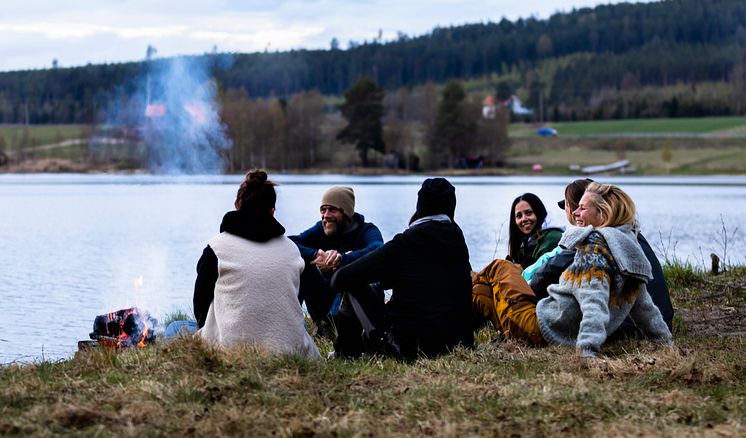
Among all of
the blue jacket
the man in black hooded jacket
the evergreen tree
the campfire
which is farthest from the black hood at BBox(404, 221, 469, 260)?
the evergreen tree

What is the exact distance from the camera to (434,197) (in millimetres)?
7324

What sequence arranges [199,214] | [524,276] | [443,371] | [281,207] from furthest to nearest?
[281,207], [199,214], [524,276], [443,371]

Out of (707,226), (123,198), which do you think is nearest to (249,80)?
(123,198)

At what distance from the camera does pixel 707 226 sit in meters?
30.3

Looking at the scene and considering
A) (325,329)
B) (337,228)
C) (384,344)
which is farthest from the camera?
(325,329)

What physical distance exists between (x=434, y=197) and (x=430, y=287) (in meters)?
0.61

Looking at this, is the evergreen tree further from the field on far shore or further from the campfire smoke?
the campfire smoke

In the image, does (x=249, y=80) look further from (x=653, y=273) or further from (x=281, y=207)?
(x=653, y=273)

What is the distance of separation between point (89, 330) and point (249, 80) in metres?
143

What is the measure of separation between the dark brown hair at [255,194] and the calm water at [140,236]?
303 cm

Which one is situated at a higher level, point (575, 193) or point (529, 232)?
point (575, 193)

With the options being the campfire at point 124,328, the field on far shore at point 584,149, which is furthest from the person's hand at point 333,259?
the field on far shore at point 584,149

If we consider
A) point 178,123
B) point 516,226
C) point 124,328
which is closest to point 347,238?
point 516,226

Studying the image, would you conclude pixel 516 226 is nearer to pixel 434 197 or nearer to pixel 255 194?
pixel 434 197
